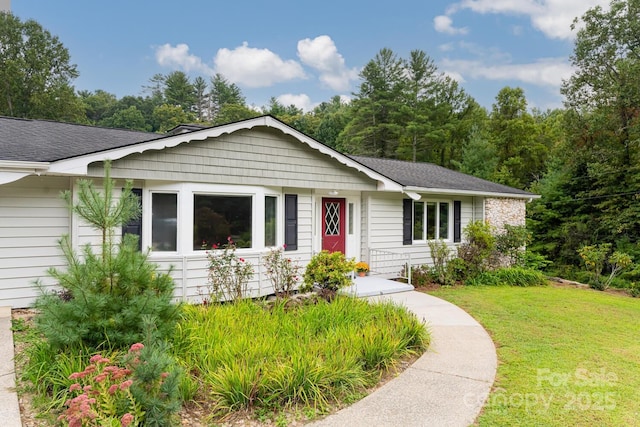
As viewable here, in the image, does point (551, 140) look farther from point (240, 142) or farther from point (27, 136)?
point (27, 136)

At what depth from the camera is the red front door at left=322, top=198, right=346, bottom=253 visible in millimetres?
9788

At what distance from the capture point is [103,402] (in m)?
3.13

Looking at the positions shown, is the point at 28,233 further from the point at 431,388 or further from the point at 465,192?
the point at 465,192

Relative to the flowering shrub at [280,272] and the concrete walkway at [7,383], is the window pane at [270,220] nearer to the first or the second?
the flowering shrub at [280,272]

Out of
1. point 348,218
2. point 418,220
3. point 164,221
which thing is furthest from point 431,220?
Answer: point 164,221

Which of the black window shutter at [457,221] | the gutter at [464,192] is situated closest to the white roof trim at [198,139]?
the gutter at [464,192]

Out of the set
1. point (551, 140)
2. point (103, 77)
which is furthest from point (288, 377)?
point (103, 77)

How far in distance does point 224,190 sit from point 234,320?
3.26 m

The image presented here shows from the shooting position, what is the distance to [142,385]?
9.61 ft

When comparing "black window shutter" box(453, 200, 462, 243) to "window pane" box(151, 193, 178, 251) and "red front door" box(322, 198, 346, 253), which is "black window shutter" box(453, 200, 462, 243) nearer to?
"red front door" box(322, 198, 346, 253)

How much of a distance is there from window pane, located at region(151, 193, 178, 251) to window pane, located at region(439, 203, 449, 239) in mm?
8061

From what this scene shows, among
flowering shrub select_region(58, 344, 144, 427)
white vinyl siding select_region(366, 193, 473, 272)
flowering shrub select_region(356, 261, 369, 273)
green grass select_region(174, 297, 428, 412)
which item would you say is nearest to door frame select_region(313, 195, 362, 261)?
white vinyl siding select_region(366, 193, 473, 272)

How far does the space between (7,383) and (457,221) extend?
11.4m

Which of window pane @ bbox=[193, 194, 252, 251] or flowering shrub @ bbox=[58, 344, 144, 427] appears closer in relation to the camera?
flowering shrub @ bbox=[58, 344, 144, 427]
